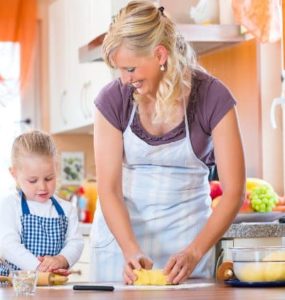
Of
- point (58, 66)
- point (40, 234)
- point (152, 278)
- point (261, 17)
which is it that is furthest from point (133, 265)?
point (58, 66)

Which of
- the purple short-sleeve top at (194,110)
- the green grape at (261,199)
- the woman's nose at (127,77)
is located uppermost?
the woman's nose at (127,77)

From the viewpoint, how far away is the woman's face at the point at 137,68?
243 cm

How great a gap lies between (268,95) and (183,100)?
1528mm

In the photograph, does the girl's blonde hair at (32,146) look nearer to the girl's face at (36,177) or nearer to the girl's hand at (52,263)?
the girl's face at (36,177)

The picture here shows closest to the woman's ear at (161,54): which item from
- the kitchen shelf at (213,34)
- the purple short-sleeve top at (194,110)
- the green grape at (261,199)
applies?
the purple short-sleeve top at (194,110)

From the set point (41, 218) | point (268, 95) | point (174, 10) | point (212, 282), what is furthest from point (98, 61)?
point (212, 282)

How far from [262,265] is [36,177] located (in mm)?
853

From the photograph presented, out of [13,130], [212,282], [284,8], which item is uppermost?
[284,8]

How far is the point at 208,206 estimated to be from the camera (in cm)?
271

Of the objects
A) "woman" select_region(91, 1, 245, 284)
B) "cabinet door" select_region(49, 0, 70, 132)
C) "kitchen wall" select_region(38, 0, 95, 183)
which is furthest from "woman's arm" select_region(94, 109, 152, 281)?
"kitchen wall" select_region(38, 0, 95, 183)

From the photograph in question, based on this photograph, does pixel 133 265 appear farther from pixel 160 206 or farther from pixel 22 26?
pixel 22 26

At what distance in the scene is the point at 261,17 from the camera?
377cm

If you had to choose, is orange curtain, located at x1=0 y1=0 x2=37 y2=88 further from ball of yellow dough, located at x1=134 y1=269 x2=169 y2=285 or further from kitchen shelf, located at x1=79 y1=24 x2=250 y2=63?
ball of yellow dough, located at x1=134 y1=269 x2=169 y2=285

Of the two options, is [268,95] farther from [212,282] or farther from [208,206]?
[212,282]
